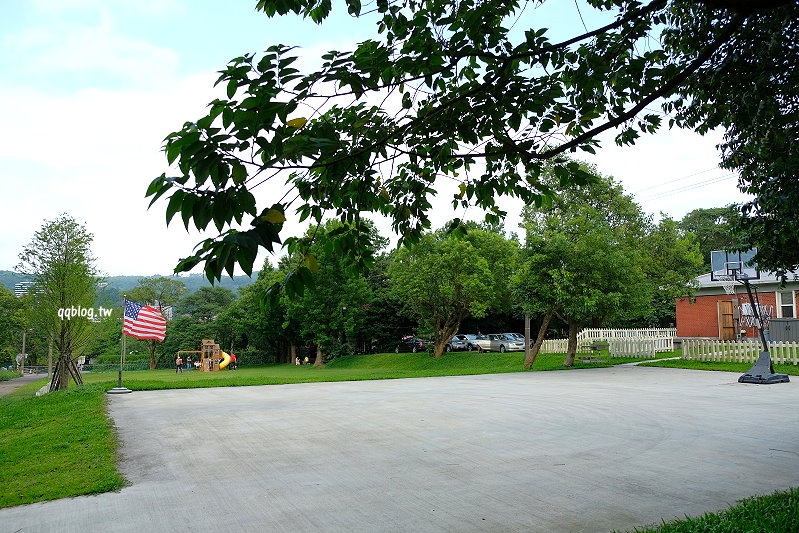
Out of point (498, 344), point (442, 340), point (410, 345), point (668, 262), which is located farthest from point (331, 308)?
point (668, 262)

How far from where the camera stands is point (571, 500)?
5.17m

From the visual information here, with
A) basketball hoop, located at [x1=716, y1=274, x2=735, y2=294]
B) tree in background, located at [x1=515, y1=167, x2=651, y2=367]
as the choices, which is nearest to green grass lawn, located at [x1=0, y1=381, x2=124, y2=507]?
tree in background, located at [x1=515, y1=167, x2=651, y2=367]

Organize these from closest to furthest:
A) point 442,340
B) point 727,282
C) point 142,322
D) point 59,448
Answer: point 59,448 < point 142,322 < point 727,282 < point 442,340

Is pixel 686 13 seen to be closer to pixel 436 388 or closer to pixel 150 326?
pixel 436 388

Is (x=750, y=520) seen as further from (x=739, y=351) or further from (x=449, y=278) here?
(x=449, y=278)

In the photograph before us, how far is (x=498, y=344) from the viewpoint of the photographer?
131ft

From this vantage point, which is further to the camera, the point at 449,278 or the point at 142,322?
the point at 449,278

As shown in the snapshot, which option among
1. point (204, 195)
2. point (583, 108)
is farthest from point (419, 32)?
point (204, 195)

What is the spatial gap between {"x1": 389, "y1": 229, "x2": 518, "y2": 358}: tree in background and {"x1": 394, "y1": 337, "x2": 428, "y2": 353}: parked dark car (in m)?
6.90

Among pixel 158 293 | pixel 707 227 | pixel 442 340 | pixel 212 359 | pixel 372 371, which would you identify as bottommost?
pixel 372 371

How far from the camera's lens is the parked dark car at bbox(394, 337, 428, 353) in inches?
1831

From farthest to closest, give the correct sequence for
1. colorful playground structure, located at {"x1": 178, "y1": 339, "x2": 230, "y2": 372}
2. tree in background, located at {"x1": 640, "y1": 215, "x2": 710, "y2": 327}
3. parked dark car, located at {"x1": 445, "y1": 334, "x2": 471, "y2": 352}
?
colorful playground structure, located at {"x1": 178, "y1": 339, "x2": 230, "y2": 372}
parked dark car, located at {"x1": 445, "y1": 334, "x2": 471, "y2": 352}
tree in background, located at {"x1": 640, "y1": 215, "x2": 710, "y2": 327}

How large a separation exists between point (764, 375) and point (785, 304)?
19908 millimetres

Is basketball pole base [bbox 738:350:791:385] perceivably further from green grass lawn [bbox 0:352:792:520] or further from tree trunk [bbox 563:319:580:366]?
green grass lawn [bbox 0:352:792:520]
